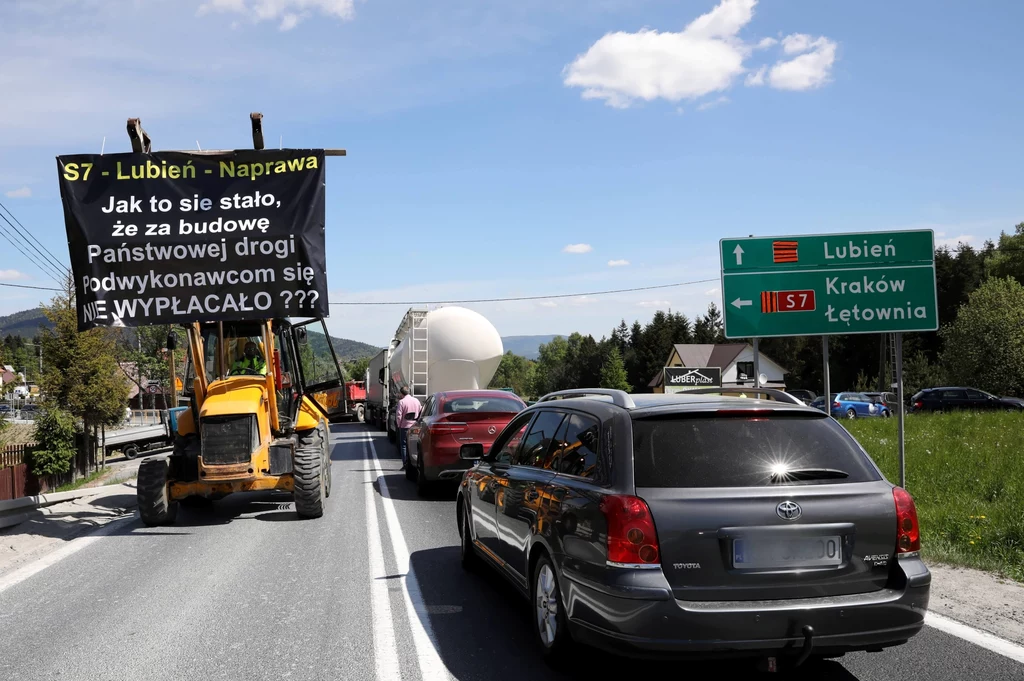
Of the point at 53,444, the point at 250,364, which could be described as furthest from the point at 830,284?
the point at 53,444

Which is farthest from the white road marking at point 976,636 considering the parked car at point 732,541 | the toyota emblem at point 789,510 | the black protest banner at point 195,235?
the black protest banner at point 195,235

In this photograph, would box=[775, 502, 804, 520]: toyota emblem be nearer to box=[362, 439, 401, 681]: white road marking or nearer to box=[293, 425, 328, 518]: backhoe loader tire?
box=[362, 439, 401, 681]: white road marking

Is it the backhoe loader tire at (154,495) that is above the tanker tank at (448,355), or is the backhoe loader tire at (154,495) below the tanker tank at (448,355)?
below

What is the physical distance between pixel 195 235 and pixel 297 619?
671 centimetres

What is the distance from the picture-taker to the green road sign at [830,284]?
9.75 m

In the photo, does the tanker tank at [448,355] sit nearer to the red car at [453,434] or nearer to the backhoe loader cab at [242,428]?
the red car at [453,434]

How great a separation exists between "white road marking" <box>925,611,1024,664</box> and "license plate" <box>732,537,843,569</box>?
5.33 ft

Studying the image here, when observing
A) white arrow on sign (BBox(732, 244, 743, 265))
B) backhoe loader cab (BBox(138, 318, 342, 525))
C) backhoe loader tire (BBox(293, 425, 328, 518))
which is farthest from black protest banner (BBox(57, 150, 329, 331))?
white arrow on sign (BBox(732, 244, 743, 265))

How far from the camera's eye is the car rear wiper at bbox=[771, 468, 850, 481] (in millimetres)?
4332

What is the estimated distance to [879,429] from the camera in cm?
2052

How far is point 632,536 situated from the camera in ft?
13.6

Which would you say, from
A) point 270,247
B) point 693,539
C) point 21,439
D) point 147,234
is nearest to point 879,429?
point 270,247

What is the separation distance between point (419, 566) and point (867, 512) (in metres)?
4.45

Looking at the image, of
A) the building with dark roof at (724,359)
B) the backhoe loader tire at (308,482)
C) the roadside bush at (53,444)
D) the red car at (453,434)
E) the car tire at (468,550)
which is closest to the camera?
the car tire at (468,550)
